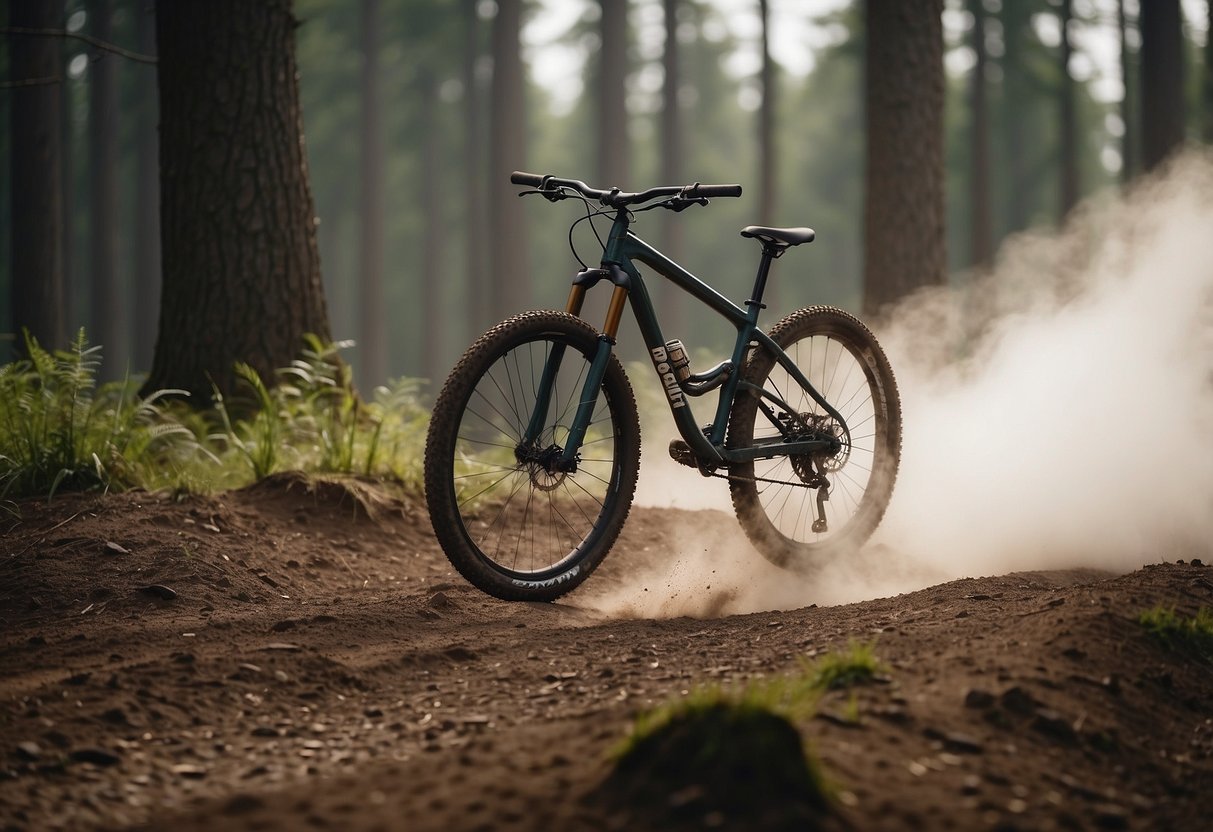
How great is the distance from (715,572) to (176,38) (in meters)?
5.38

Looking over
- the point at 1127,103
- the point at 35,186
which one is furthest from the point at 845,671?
the point at 1127,103

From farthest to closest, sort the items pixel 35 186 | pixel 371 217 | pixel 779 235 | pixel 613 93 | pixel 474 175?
pixel 474 175 < pixel 371 217 < pixel 613 93 < pixel 35 186 < pixel 779 235

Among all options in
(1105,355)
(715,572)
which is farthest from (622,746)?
(1105,355)

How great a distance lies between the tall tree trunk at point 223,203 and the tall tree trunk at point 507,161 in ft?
46.0

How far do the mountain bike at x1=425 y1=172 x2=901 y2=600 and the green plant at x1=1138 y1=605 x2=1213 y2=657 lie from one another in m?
1.94

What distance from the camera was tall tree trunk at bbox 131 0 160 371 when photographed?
88.5 feet

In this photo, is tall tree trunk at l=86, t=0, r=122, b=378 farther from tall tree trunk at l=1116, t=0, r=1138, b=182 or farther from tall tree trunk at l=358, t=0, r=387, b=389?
tall tree trunk at l=1116, t=0, r=1138, b=182

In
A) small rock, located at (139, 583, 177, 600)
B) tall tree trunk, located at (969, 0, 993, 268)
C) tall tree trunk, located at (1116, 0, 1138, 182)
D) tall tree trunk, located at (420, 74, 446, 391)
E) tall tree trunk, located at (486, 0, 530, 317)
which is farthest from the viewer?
tall tree trunk, located at (420, 74, 446, 391)

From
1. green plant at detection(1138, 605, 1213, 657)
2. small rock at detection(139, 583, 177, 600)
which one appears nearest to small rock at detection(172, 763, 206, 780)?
small rock at detection(139, 583, 177, 600)

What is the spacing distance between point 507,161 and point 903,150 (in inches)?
593

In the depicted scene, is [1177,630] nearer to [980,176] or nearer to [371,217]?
[980,176]

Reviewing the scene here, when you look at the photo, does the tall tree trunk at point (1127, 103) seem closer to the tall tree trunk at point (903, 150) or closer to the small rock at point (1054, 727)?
the tall tree trunk at point (903, 150)

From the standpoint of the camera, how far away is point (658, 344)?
4988 mm

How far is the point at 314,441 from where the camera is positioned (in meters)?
7.20
